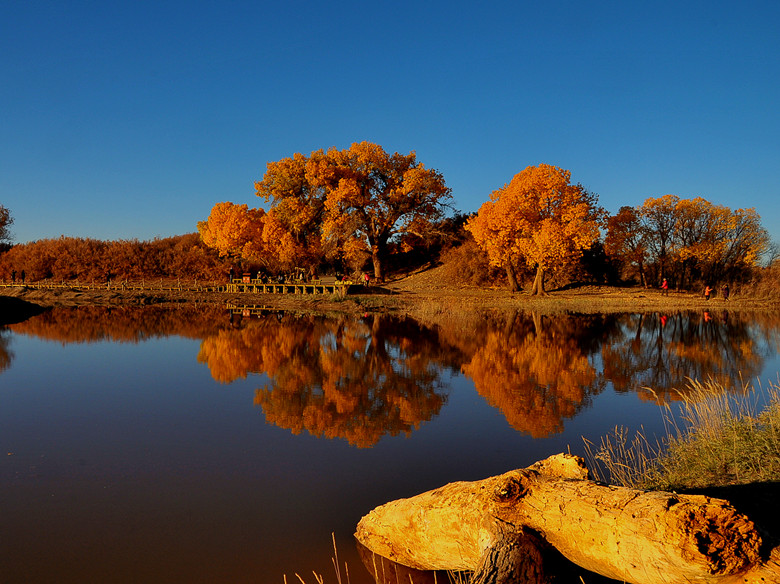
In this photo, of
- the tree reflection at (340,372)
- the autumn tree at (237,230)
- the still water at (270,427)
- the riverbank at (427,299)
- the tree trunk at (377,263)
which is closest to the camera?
the still water at (270,427)

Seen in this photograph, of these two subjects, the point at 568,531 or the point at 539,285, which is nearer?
the point at 568,531

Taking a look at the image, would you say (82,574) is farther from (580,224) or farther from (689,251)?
(689,251)

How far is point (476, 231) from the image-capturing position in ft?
130

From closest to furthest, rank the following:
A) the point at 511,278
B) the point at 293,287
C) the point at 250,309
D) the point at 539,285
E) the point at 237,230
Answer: the point at 250,309 < the point at 539,285 < the point at 511,278 < the point at 293,287 < the point at 237,230

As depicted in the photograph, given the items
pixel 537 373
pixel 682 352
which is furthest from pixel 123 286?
pixel 682 352

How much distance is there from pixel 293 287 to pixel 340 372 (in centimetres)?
3057

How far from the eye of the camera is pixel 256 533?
5562 mm

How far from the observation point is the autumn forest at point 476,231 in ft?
124

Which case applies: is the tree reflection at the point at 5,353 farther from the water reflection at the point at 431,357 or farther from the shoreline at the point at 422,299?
the shoreline at the point at 422,299

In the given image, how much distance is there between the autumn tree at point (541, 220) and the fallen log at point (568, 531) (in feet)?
108

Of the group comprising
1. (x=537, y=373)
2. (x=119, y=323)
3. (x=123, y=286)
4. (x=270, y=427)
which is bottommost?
(x=537, y=373)

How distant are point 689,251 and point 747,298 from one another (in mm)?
6217

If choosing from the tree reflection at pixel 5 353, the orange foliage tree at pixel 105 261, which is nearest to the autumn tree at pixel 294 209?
the orange foliage tree at pixel 105 261

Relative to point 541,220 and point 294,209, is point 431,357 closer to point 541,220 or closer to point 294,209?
point 541,220
